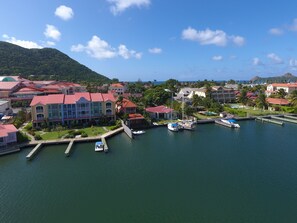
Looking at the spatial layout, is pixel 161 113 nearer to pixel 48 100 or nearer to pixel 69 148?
pixel 48 100

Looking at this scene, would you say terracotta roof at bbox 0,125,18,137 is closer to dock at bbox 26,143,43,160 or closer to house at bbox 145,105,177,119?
dock at bbox 26,143,43,160

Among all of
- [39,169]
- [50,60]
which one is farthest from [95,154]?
[50,60]

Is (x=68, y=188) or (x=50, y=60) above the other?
(x=50, y=60)

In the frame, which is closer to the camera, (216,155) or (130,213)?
(130,213)

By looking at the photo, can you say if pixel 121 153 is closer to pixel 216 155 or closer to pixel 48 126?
pixel 216 155

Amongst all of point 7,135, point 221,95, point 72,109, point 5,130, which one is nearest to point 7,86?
point 72,109

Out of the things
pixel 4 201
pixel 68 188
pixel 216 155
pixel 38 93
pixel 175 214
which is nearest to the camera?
pixel 175 214

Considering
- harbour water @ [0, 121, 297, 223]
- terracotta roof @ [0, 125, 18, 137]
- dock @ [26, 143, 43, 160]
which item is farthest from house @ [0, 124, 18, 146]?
dock @ [26, 143, 43, 160]
